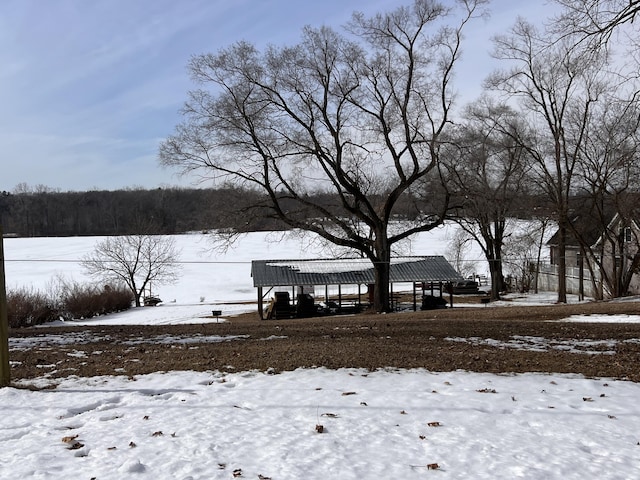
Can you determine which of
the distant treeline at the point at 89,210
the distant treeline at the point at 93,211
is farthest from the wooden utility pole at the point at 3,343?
the distant treeline at the point at 89,210

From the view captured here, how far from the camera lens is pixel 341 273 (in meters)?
31.2

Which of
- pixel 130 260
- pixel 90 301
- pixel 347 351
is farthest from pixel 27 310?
pixel 130 260

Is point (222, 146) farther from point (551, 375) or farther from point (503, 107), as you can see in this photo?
point (551, 375)

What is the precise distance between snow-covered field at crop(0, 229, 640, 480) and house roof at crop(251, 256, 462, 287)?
2210 centimetres

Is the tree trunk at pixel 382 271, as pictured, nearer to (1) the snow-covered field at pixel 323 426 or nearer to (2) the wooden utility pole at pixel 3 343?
(1) the snow-covered field at pixel 323 426

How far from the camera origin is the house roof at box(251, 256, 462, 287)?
29.6 metres

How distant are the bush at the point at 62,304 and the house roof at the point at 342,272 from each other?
389 inches

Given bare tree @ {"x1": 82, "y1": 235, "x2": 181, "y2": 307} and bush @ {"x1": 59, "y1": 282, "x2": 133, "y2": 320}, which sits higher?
bare tree @ {"x1": 82, "y1": 235, "x2": 181, "y2": 307}

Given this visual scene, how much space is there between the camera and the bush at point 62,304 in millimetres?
25328

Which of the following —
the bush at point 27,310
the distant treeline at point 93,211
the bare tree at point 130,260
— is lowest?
the bush at point 27,310

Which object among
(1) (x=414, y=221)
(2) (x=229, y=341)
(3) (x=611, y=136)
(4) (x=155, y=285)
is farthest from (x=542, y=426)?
(4) (x=155, y=285)

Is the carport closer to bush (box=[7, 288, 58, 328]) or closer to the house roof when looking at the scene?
the house roof

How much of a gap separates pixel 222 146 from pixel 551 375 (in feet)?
64.6

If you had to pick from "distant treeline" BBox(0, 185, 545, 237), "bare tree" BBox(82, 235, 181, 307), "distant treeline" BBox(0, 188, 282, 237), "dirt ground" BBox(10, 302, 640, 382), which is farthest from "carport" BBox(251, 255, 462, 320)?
"distant treeline" BBox(0, 188, 282, 237)
